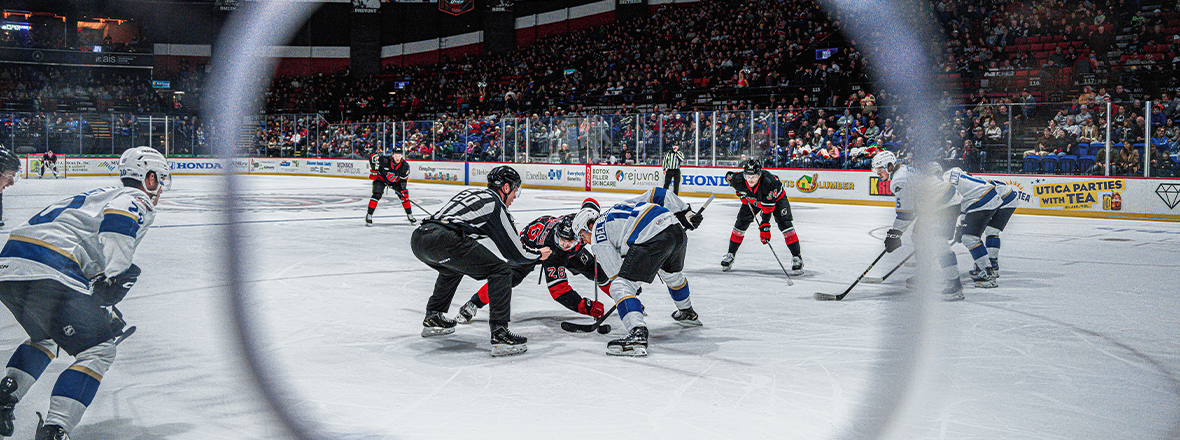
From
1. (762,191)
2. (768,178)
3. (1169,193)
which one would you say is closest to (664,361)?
(762,191)

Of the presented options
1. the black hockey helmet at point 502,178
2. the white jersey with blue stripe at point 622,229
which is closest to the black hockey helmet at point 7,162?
the black hockey helmet at point 502,178

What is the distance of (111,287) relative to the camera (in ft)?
11.0

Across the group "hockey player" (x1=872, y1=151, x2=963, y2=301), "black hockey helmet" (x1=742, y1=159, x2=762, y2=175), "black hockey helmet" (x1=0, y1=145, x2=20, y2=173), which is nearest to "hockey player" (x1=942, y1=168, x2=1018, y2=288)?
"hockey player" (x1=872, y1=151, x2=963, y2=301)

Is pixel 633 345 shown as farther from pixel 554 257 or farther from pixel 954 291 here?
pixel 954 291

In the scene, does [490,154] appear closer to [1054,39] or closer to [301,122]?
[301,122]

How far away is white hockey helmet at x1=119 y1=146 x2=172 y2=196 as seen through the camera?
3.66 meters

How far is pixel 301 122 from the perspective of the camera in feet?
103

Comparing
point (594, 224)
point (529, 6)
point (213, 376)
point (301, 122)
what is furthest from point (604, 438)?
point (529, 6)

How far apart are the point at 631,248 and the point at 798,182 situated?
15655mm

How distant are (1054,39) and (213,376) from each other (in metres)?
21.4

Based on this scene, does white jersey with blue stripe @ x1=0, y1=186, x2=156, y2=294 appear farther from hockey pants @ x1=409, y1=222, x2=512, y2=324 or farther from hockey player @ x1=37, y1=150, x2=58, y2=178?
hockey player @ x1=37, y1=150, x2=58, y2=178

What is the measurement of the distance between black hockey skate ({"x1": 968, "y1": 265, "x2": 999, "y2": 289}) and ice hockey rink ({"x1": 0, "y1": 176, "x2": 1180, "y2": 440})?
6.4 inches

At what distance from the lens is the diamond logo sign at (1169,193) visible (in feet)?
50.2

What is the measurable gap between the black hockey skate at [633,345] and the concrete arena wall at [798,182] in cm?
386
